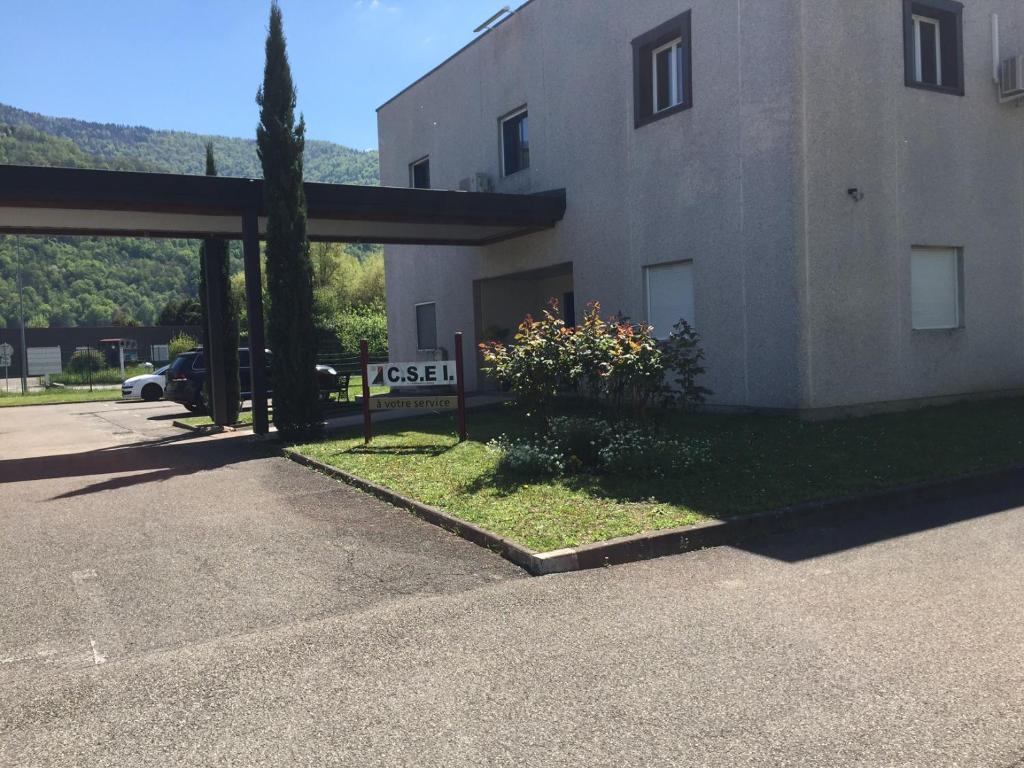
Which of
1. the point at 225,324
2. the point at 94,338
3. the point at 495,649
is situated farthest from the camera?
the point at 94,338

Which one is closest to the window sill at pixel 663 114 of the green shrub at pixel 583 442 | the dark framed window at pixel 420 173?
the green shrub at pixel 583 442

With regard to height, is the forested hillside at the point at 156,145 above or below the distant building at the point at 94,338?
above

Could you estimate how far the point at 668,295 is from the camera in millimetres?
14031

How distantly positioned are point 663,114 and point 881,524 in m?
8.59

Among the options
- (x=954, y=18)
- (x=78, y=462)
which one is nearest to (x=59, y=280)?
(x=78, y=462)

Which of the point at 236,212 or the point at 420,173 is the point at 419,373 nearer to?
the point at 236,212

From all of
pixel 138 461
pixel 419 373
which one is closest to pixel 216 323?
pixel 138 461

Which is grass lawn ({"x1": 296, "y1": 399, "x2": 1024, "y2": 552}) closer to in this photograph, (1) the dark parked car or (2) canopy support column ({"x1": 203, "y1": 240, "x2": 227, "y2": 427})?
(2) canopy support column ({"x1": 203, "y1": 240, "x2": 227, "y2": 427})

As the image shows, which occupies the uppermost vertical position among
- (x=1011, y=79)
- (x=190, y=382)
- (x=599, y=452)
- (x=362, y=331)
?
(x=1011, y=79)

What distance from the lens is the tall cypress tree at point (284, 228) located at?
12.6 metres

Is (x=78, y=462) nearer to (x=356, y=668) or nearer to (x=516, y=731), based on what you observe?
(x=356, y=668)

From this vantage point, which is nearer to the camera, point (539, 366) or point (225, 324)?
point (539, 366)

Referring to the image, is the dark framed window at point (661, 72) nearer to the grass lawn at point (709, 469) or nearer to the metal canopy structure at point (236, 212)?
the metal canopy structure at point (236, 212)

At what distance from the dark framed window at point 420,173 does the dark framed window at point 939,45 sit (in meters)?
12.1
